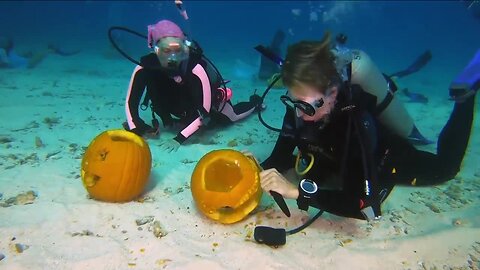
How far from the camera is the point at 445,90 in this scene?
39.5 ft

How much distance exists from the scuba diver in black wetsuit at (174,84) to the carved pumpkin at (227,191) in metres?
2.03

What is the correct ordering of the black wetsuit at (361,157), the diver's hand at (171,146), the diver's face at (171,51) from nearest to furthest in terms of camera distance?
the black wetsuit at (361,157) → the diver's face at (171,51) → the diver's hand at (171,146)

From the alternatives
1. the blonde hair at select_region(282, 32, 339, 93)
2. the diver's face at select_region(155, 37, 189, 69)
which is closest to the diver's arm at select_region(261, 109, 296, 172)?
the blonde hair at select_region(282, 32, 339, 93)

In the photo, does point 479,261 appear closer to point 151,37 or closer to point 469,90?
point 469,90

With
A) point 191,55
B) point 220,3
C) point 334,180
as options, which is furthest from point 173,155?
point 220,3

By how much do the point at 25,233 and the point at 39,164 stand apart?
163 centimetres

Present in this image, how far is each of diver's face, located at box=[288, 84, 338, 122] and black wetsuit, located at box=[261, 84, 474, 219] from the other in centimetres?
10

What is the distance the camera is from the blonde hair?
9.12ft

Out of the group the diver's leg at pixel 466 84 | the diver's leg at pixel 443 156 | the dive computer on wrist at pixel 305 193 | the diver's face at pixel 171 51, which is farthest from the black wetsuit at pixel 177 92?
the diver's leg at pixel 466 84

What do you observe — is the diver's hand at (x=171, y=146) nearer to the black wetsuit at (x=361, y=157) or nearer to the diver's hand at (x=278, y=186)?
the black wetsuit at (x=361, y=157)

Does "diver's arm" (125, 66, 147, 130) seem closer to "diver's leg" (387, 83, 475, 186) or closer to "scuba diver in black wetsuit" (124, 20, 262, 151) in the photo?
"scuba diver in black wetsuit" (124, 20, 262, 151)

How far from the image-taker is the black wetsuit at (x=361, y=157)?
123 inches

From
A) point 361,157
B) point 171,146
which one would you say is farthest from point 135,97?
point 361,157

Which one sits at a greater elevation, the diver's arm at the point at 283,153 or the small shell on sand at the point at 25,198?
the diver's arm at the point at 283,153
